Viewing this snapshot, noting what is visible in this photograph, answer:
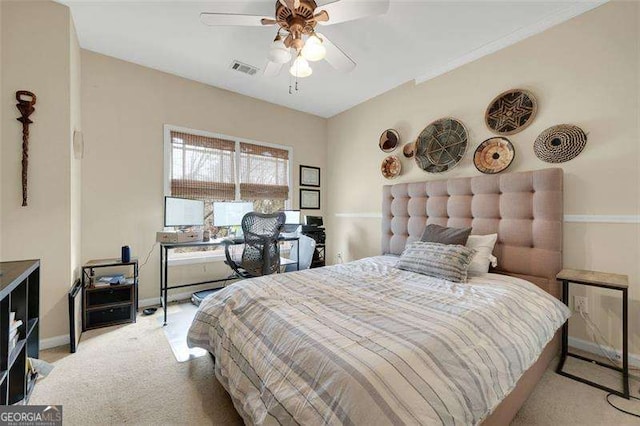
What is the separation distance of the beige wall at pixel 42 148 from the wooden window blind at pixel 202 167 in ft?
3.74

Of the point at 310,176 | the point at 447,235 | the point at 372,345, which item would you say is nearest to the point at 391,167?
the point at 447,235

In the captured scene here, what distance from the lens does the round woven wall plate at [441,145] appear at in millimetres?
2848

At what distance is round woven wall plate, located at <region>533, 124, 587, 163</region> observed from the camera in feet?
7.01

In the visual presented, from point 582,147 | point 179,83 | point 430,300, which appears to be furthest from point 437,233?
point 179,83

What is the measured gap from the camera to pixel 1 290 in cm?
101

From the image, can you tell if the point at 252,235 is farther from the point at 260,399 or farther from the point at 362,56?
→ the point at 362,56

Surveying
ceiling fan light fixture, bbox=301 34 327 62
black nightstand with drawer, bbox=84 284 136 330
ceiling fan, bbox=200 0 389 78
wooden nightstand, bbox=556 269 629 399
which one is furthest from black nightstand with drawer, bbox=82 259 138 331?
wooden nightstand, bbox=556 269 629 399

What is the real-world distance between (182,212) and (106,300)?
112 centimetres

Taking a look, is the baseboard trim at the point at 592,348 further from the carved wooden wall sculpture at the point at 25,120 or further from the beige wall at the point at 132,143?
the carved wooden wall sculpture at the point at 25,120

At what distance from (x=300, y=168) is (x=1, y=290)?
3.65 meters

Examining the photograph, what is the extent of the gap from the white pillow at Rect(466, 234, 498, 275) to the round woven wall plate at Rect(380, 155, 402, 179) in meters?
1.29

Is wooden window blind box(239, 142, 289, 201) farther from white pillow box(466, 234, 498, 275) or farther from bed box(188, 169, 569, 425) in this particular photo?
white pillow box(466, 234, 498, 275)

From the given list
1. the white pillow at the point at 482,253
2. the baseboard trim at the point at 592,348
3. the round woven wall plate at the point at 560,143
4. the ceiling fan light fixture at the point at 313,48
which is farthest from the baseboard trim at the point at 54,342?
the round woven wall plate at the point at 560,143

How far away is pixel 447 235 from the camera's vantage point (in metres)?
2.46
